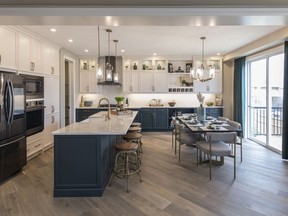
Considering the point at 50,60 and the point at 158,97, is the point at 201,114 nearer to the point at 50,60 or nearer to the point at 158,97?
the point at 158,97

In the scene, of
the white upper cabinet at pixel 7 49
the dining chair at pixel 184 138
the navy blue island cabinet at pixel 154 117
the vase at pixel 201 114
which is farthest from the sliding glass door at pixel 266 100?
the white upper cabinet at pixel 7 49

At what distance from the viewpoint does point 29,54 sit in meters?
4.07

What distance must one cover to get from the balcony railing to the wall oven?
19.1ft

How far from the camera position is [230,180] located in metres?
3.14

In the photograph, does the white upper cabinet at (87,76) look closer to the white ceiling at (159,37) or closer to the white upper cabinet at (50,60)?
the white ceiling at (159,37)

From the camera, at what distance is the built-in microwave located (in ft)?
12.9

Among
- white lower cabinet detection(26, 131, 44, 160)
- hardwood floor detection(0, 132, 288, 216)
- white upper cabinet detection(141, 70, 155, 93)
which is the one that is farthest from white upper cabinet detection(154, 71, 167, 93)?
white lower cabinet detection(26, 131, 44, 160)

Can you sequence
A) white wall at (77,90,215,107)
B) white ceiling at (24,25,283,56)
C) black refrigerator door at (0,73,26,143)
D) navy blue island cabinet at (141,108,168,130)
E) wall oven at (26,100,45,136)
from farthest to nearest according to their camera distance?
white wall at (77,90,215,107) → navy blue island cabinet at (141,108,168,130) → white ceiling at (24,25,283,56) → wall oven at (26,100,45,136) → black refrigerator door at (0,73,26,143)

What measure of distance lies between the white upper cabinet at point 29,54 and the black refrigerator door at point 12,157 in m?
1.51

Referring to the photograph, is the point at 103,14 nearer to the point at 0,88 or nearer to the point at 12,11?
the point at 12,11

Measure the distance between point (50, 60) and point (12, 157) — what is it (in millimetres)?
2703

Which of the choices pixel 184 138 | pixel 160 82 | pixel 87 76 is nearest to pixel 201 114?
pixel 184 138

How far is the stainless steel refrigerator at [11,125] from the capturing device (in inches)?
118

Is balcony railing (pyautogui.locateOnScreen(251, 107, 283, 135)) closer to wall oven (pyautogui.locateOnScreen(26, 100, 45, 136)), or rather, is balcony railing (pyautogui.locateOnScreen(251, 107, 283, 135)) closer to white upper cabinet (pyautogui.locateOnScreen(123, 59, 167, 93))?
white upper cabinet (pyautogui.locateOnScreen(123, 59, 167, 93))
